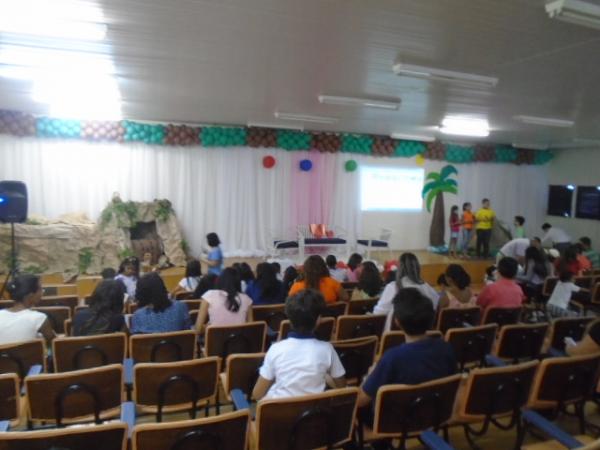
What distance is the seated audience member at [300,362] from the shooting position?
2.17 meters

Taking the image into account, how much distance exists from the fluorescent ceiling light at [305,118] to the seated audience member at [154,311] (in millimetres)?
4757

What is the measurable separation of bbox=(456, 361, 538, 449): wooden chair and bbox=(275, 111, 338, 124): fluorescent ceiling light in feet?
19.2

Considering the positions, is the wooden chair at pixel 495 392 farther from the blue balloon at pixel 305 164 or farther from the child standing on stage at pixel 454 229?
the child standing on stage at pixel 454 229

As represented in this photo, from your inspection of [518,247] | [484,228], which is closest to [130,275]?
[518,247]

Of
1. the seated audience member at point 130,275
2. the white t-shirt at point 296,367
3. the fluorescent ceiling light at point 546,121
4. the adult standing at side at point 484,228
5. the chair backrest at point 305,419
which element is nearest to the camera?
the chair backrest at point 305,419

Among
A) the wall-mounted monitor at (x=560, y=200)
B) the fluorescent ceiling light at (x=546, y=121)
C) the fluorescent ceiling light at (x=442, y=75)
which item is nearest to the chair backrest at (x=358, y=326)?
the fluorescent ceiling light at (x=442, y=75)

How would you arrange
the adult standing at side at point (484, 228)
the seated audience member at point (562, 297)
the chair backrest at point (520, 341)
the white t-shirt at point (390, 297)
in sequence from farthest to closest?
the adult standing at side at point (484, 228) → the seated audience member at point (562, 297) → the white t-shirt at point (390, 297) → the chair backrest at point (520, 341)

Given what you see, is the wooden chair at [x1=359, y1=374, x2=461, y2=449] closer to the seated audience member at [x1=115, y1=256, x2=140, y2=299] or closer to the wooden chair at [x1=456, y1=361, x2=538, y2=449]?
the wooden chair at [x1=456, y1=361, x2=538, y2=449]

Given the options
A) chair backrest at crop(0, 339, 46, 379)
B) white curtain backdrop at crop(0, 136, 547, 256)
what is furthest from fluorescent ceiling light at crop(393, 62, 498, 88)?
white curtain backdrop at crop(0, 136, 547, 256)

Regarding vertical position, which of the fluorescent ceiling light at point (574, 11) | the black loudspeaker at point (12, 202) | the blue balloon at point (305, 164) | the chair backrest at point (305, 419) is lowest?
the chair backrest at point (305, 419)

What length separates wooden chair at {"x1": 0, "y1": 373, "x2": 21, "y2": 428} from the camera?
226 centimetres

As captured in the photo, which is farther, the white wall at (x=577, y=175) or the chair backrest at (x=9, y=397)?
the white wall at (x=577, y=175)

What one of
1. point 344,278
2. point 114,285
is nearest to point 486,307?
point 344,278

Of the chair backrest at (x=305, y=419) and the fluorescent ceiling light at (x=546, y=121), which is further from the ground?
the fluorescent ceiling light at (x=546, y=121)
